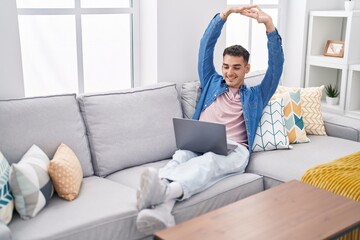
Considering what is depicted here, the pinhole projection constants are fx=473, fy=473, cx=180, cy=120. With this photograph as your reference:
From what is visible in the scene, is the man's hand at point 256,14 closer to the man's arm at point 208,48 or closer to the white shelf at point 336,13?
the man's arm at point 208,48

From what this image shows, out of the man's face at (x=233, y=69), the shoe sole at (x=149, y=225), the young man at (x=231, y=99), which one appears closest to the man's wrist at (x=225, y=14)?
the young man at (x=231, y=99)

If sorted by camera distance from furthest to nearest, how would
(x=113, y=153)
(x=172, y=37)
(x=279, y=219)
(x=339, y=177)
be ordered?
(x=172, y=37)
(x=113, y=153)
(x=339, y=177)
(x=279, y=219)

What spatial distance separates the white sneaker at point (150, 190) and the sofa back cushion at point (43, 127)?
1.78 ft

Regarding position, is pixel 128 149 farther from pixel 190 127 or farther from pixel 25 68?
pixel 25 68

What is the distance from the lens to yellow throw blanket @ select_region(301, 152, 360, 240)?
223 centimetres

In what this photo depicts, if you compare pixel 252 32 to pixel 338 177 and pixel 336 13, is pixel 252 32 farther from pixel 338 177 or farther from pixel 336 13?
pixel 338 177

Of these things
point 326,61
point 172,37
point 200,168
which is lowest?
point 200,168

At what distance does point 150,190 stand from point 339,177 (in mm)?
966

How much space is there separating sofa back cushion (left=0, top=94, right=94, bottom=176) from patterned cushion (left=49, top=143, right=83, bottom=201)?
0.56ft

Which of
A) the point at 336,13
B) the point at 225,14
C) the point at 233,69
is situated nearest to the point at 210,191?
the point at 233,69

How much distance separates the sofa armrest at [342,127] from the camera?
3066mm

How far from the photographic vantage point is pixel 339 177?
233 cm

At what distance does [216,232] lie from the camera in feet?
5.79

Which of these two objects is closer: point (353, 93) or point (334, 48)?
point (353, 93)
